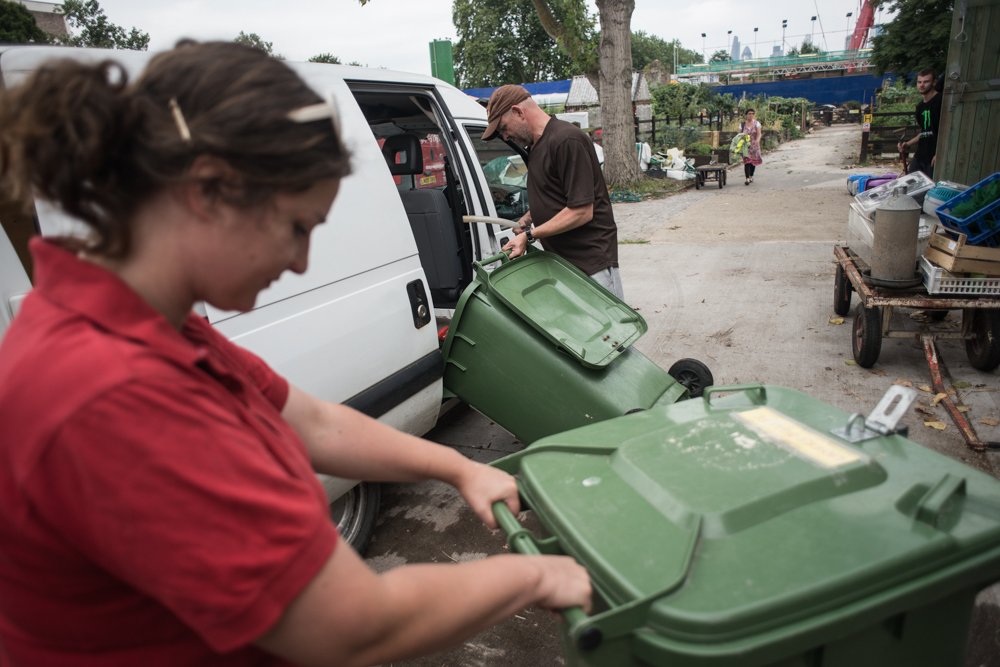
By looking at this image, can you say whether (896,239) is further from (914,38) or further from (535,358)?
(914,38)

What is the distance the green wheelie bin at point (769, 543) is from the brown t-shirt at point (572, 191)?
2230 mm

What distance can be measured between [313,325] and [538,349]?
1023 millimetres

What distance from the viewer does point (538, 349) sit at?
9.70 feet

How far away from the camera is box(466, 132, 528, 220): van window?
5082 millimetres

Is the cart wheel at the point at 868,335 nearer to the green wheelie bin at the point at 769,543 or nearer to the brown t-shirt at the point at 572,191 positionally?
the brown t-shirt at the point at 572,191

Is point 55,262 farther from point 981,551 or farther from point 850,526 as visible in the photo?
point 981,551

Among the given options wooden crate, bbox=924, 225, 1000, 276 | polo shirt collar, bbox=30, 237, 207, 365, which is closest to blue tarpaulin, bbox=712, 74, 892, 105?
wooden crate, bbox=924, 225, 1000, 276

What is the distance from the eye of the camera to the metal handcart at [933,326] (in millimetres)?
3838

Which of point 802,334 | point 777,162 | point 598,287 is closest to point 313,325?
point 598,287

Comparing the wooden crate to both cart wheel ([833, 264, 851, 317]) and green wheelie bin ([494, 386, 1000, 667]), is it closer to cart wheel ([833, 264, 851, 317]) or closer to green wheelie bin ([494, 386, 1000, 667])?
cart wheel ([833, 264, 851, 317])

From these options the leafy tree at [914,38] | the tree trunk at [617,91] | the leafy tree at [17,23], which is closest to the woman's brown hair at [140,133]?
the tree trunk at [617,91]

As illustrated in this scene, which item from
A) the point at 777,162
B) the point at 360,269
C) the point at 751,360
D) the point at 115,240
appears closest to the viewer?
the point at 115,240

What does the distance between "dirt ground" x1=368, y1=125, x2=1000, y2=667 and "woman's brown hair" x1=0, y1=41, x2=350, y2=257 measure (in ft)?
6.93

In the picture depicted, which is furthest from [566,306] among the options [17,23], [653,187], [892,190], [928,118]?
[17,23]
